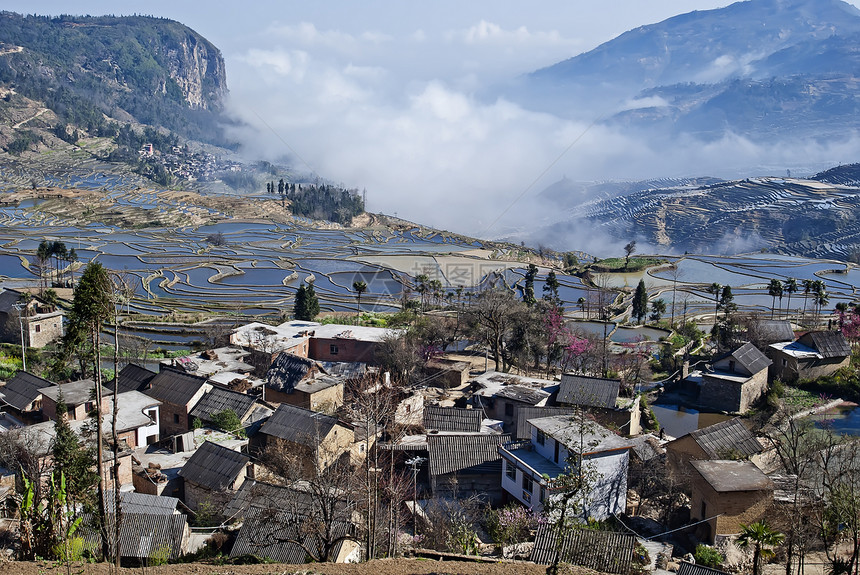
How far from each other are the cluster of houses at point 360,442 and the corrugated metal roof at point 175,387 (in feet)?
0.12

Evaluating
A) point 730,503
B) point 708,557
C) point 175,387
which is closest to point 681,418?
point 730,503

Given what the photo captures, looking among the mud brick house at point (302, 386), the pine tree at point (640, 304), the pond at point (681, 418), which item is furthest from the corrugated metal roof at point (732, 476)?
the pine tree at point (640, 304)

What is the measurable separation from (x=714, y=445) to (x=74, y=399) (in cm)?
1602

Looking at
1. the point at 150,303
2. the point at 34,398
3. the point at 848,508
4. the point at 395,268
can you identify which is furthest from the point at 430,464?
the point at 395,268

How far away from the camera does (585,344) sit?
28406 millimetres

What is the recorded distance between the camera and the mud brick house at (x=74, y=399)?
18281 mm

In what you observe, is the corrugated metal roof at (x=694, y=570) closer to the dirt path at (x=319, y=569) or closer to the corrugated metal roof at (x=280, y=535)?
the dirt path at (x=319, y=569)

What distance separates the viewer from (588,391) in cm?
2009

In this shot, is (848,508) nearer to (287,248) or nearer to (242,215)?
(287,248)

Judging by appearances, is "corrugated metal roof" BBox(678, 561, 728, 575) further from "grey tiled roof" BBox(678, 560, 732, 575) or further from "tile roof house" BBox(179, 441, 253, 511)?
"tile roof house" BBox(179, 441, 253, 511)

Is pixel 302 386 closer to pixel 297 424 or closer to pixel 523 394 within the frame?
pixel 297 424

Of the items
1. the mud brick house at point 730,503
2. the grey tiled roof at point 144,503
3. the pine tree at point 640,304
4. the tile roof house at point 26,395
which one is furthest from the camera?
the pine tree at point 640,304

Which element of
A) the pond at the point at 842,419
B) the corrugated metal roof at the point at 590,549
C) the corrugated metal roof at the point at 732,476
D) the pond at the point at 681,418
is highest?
the corrugated metal roof at the point at 732,476

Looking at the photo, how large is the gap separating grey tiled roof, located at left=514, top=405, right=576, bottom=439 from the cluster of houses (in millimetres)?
60
